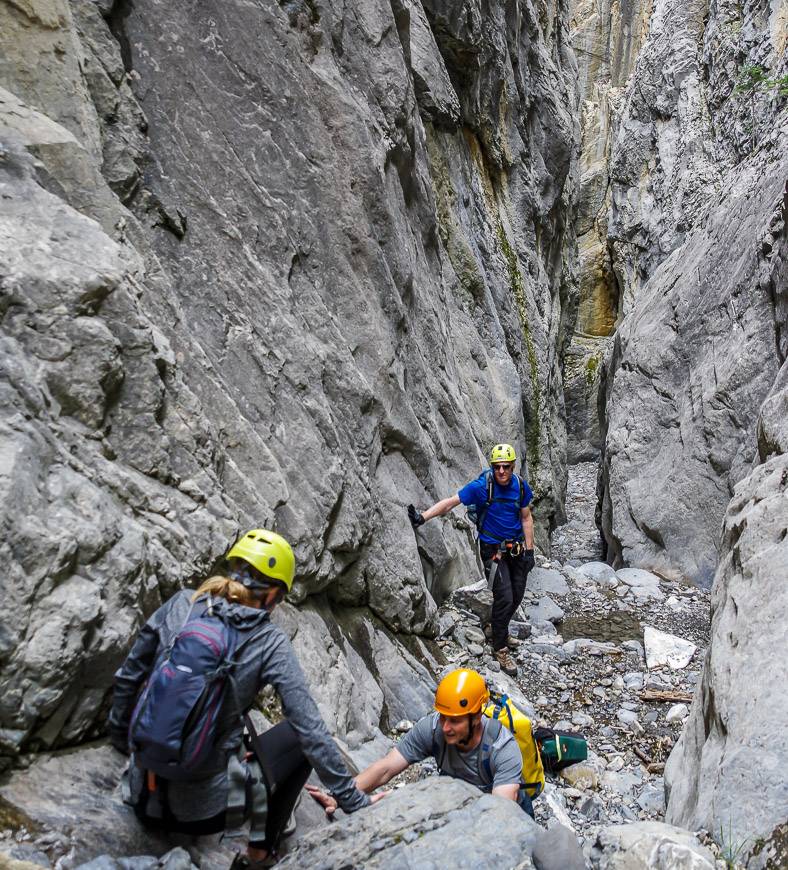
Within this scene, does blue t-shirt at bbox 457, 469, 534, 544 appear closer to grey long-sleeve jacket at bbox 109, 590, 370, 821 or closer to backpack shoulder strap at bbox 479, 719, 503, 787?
backpack shoulder strap at bbox 479, 719, 503, 787

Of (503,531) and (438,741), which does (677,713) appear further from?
(438,741)

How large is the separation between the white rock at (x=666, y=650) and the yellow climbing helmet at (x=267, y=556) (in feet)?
25.1

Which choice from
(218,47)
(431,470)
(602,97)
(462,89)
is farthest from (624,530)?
(602,97)

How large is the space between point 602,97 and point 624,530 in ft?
153

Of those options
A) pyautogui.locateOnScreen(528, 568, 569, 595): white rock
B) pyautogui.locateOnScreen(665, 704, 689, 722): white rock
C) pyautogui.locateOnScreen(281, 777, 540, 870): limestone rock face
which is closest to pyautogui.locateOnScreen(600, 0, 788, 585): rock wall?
pyautogui.locateOnScreen(528, 568, 569, 595): white rock

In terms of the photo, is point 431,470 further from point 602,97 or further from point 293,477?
point 602,97

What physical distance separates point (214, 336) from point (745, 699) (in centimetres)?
560

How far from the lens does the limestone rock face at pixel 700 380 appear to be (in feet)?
46.9

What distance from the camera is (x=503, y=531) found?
9.80m

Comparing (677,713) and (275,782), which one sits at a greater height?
(677,713)

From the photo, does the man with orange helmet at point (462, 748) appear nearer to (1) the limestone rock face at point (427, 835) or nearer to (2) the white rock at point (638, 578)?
(1) the limestone rock face at point (427, 835)

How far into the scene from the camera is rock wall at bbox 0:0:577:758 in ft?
13.8

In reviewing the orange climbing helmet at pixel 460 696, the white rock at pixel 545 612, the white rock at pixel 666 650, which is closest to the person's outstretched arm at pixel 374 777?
the orange climbing helmet at pixel 460 696

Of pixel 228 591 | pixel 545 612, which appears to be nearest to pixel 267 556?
pixel 228 591
